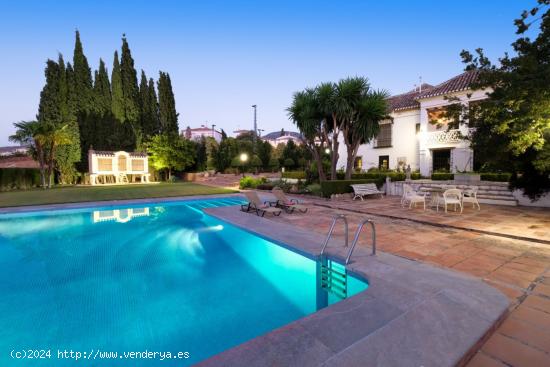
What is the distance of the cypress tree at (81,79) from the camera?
25312mm

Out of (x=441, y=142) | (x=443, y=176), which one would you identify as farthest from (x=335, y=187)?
(x=441, y=142)

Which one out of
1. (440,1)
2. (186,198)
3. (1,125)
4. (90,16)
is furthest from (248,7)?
(1,125)

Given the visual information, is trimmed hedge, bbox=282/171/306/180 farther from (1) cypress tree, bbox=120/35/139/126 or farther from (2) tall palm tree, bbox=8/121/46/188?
(2) tall palm tree, bbox=8/121/46/188

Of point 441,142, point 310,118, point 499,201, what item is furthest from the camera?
point 441,142

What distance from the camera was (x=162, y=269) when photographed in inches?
225

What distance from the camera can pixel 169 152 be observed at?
27.6 meters

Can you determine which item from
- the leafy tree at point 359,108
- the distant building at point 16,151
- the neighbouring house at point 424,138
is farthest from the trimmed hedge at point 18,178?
the neighbouring house at point 424,138

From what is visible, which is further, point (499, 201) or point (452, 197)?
point (499, 201)

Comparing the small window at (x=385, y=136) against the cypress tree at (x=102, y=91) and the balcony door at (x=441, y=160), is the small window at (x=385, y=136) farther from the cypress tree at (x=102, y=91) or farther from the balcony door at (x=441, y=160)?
the cypress tree at (x=102, y=91)

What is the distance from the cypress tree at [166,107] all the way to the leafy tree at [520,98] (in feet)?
91.9

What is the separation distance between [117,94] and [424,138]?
3002cm

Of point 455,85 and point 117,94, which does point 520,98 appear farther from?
point 117,94

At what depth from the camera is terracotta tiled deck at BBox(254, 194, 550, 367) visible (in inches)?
98.0

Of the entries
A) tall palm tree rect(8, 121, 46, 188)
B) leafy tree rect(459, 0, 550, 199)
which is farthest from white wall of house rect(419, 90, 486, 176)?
tall palm tree rect(8, 121, 46, 188)
